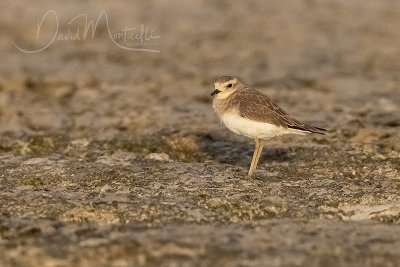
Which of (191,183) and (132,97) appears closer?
(191,183)

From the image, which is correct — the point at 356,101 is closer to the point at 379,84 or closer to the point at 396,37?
the point at 379,84

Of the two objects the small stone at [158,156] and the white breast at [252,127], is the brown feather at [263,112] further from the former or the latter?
the small stone at [158,156]

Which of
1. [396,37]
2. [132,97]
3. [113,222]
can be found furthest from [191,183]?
[396,37]

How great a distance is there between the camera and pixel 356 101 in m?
11.1

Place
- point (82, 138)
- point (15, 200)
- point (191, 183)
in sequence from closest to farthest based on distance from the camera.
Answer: point (15, 200), point (191, 183), point (82, 138)

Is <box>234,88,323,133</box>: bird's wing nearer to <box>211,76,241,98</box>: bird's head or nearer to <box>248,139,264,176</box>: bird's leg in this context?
<box>211,76,241,98</box>: bird's head

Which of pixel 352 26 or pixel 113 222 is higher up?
pixel 352 26

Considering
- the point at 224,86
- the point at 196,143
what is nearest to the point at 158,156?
the point at 196,143

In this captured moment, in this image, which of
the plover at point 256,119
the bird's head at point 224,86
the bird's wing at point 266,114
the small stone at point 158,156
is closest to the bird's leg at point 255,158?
the plover at point 256,119

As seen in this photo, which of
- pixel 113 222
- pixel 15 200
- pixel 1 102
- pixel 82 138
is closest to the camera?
pixel 113 222

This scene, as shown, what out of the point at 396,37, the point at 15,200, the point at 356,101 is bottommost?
the point at 15,200

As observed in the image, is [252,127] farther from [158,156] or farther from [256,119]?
[158,156]

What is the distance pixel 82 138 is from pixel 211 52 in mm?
5932

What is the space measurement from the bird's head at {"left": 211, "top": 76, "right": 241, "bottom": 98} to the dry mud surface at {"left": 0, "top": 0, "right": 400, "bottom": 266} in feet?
2.89
